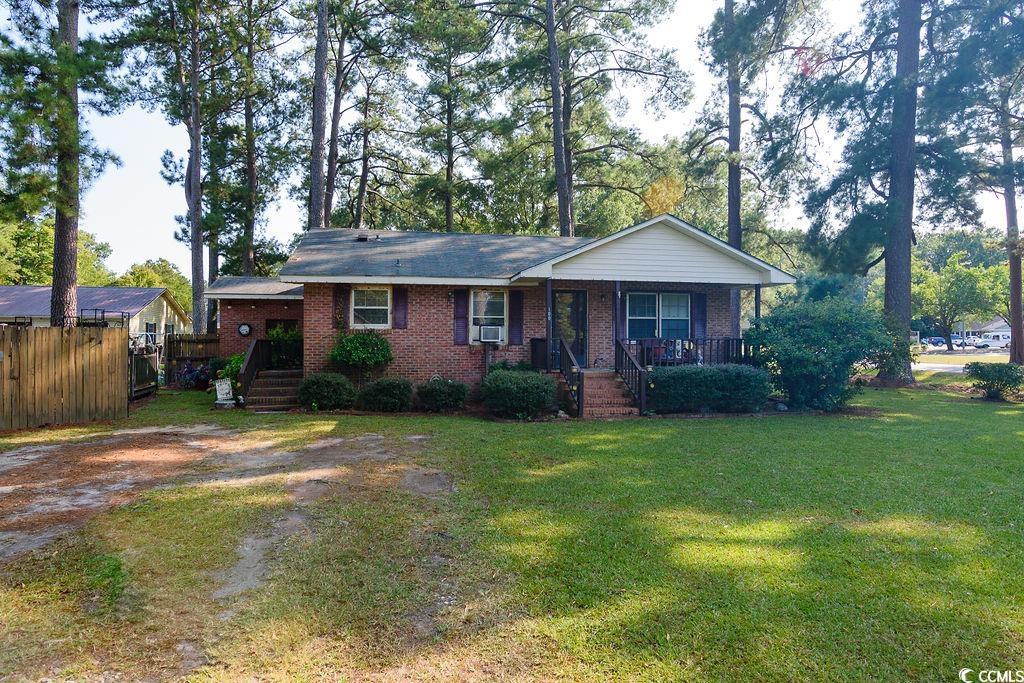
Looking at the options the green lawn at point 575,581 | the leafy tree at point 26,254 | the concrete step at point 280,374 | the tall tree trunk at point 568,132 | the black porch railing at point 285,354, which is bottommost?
Answer: the green lawn at point 575,581

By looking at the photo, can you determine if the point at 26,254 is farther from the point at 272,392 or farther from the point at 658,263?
the point at 658,263

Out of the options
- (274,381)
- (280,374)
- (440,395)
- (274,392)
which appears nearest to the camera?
(440,395)

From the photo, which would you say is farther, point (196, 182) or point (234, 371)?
point (196, 182)

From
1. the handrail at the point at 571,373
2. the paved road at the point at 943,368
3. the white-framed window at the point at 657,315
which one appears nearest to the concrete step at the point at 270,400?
the handrail at the point at 571,373

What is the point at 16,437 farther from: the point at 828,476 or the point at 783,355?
the point at 783,355

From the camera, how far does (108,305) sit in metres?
26.8

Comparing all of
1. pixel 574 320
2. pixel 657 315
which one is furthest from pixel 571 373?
pixel 657 315

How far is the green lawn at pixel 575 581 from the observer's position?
9.79 ft

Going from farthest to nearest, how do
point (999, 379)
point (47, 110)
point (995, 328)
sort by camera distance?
point (995, 328), point (999, 379), point (47, 110)

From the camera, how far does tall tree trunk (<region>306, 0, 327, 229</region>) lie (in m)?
19.7

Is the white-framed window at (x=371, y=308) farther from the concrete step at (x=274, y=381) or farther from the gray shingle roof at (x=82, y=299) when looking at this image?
the gray shingle roof at (x=82, y=299)

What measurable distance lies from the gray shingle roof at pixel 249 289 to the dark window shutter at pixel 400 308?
4761 millimetres

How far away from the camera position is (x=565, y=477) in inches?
263

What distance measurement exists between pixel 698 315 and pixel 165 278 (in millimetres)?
61142
